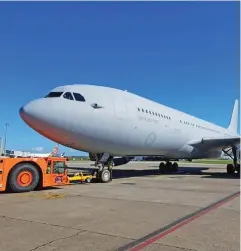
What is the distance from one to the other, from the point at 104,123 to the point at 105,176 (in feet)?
9.75

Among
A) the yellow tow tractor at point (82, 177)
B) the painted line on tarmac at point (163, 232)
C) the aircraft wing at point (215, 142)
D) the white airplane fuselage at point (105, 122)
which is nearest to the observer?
the painted line on tarmac at point (163, 232)

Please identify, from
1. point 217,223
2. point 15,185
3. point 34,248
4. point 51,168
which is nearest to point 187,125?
point 51,168

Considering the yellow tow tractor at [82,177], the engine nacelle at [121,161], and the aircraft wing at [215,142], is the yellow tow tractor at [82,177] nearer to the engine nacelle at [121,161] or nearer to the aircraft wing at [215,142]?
the engine nacelle at [121,161]

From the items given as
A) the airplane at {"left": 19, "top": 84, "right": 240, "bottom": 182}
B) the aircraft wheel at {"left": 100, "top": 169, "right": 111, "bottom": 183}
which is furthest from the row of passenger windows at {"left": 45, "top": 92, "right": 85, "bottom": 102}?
the aircraft wheel at {"left": 100, "top": 169, "right": 111, "bottom": 183}

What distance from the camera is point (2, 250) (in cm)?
479

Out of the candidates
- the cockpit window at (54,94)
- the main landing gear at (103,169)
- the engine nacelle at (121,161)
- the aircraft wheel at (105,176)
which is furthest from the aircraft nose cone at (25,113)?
the engine nacelle at (121,161)

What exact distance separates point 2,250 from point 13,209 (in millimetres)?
3584

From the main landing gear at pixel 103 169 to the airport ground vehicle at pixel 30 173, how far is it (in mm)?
2683

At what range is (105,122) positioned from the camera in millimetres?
15102

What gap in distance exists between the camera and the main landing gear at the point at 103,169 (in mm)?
16047

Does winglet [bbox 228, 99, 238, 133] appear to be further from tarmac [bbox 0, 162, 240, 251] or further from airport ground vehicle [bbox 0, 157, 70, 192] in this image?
tarmac [bbox 0, 162, 240, 251]

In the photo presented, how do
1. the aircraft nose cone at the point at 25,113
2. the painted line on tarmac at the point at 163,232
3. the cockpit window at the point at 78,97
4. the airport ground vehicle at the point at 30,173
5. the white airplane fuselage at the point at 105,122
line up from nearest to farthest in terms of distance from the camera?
the painted line on tarmac at the point at 163,232, the airport ground vehicle at the point at 30,173, the aircraft nose cone at the point at 25,113, the white airplane fuselage at the point at 105,122, the cockpit window at the point at 78,97

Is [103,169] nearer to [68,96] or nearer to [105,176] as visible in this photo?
[105,176]

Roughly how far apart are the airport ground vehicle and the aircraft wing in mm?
12326
